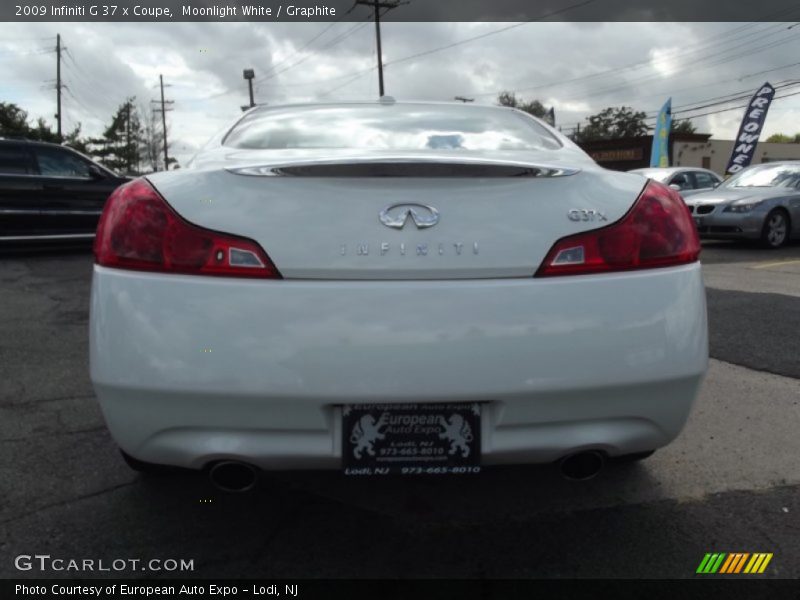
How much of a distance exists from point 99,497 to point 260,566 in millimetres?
804

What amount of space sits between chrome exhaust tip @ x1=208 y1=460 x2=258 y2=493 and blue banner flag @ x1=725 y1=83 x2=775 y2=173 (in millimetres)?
24573

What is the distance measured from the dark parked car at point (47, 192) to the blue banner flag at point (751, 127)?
20.7 metres

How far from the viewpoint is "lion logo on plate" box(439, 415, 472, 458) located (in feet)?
6.16

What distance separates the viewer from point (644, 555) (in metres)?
2.14


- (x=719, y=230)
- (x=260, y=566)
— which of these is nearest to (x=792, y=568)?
(x=260, y=566)

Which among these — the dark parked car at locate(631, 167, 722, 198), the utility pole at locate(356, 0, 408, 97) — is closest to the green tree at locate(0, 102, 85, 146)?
the utility pole at locate(356, 0, 408, 97)

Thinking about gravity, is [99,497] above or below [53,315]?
below

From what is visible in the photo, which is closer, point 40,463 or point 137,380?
point 137,380

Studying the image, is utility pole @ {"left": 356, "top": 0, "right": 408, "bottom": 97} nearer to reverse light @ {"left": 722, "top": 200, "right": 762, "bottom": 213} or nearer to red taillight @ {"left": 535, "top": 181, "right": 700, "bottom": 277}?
reverse light @ {"left": 722, "top": 200, "right": 762, "bottom": 213}

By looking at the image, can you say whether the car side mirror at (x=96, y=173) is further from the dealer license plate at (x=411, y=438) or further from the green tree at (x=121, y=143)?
the green tree at (x=121, y=143)

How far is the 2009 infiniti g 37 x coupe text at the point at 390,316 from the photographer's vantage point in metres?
1.78

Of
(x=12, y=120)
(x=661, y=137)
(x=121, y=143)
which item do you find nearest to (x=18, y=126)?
(x=12, y=120)

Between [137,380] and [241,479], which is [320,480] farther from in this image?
[137,380]

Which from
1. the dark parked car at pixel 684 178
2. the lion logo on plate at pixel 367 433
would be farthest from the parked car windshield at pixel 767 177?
the lion logo on plate at pixel 367 433
